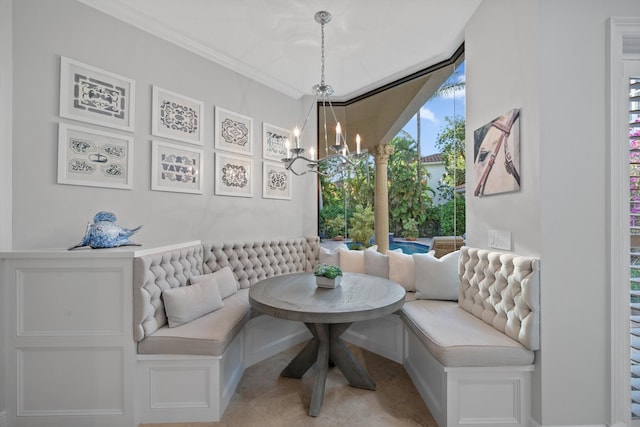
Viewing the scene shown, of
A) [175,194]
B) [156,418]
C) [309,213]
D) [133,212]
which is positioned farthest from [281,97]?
[156,418]

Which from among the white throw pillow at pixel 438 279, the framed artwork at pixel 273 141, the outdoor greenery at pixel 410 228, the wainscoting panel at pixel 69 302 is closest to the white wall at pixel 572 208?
the white throw pillow at pixel 438 279

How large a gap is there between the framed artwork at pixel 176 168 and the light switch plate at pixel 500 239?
9.10ft

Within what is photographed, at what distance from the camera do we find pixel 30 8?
1.96 metres

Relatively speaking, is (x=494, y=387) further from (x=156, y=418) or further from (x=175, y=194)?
(x=175, y=194)

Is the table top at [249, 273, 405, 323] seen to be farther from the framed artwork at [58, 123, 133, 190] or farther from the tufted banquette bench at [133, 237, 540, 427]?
the framed artwork at [58, 123, 133, 190]

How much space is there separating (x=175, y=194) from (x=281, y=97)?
1941 millimetres

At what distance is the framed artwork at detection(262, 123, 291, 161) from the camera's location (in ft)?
11.6

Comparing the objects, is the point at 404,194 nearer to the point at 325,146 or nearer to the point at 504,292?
the point at 325,146

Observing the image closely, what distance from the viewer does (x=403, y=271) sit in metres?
2.87

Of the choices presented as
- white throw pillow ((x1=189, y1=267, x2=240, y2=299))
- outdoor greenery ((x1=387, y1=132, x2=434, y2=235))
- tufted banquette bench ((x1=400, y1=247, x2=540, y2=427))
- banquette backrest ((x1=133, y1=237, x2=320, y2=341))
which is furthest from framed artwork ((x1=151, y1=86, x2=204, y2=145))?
tufted banquette bench ((x1=400, y1=247, x2=540, y2=427))

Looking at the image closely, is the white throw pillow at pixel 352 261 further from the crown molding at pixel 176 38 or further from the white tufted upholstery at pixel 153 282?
the crown molding at pixel 176 38

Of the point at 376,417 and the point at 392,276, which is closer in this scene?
the point at 376,417

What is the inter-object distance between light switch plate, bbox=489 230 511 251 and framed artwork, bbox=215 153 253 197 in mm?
2563

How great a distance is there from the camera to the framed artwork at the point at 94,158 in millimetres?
2092
